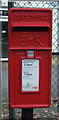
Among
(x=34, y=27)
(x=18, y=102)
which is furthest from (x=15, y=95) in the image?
(x=34, y=27)

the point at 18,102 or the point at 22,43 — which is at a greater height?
the point at 22,43

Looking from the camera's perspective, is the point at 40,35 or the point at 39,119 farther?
the point at 39,119

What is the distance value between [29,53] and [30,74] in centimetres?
22

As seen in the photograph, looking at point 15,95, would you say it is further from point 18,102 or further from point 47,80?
point 47,80

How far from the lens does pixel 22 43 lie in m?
2.57

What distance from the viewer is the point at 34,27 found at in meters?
2.53

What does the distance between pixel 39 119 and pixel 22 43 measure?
5.57 feet

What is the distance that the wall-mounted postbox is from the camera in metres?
2.55

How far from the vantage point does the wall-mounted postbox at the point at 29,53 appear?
2.55m

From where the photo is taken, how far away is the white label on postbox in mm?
2582

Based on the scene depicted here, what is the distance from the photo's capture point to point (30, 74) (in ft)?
8.57

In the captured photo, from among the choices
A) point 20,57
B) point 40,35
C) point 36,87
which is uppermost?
point 40,35

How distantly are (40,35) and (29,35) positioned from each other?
4.5 inches

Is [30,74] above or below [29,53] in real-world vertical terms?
below
